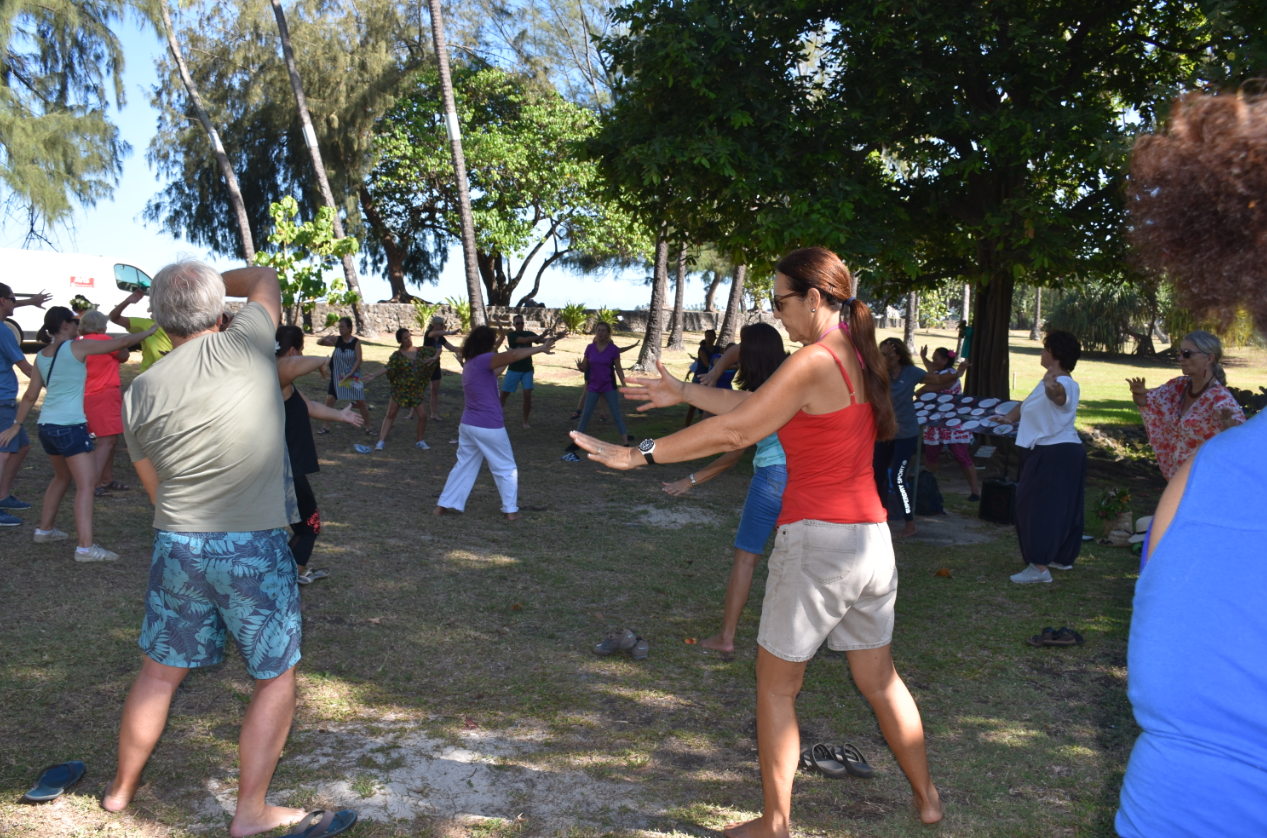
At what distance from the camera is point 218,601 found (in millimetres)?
2973

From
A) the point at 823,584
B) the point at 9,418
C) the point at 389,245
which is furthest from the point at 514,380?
the point at 389,245

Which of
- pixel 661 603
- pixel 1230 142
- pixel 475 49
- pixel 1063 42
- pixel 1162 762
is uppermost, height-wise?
pixel 475 49

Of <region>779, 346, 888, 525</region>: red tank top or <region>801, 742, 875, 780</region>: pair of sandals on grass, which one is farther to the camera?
<region>801, 742, 875, 780</region>: pair of sandals on grass

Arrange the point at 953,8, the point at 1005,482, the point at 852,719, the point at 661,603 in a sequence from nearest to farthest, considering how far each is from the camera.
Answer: the point at 852,719 → the point at 661,603 → the point at 1005,482 → the point at 953,8

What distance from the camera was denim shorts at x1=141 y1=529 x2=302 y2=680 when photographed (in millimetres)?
2947

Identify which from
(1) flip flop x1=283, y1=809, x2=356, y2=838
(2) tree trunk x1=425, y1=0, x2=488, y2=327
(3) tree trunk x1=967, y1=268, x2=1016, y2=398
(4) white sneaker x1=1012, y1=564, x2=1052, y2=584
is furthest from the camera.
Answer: (2) tree trunk x1=425, y1=0, x2=488, y2=327

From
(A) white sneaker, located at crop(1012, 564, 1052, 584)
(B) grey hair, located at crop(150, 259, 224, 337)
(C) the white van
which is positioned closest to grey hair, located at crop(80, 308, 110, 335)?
(B) grey hair, located at crop(150, 259, 224, 337)

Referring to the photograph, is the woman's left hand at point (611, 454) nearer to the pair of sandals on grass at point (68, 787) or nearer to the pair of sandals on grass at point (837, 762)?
the pair of sandals on grass at point (68, 787)

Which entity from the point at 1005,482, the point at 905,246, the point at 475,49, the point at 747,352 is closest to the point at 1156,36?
the point at 905,246

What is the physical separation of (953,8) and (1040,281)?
440 cm

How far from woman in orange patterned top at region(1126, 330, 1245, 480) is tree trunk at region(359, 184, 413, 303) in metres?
30.9

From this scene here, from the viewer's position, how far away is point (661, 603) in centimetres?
607

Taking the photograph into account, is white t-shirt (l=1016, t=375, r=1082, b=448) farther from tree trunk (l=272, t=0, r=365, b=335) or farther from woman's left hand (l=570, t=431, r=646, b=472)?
tree trunk (l=272, t=0, r=365, b=335)

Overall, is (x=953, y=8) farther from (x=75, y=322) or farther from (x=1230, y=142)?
(x=1230, y=142)
